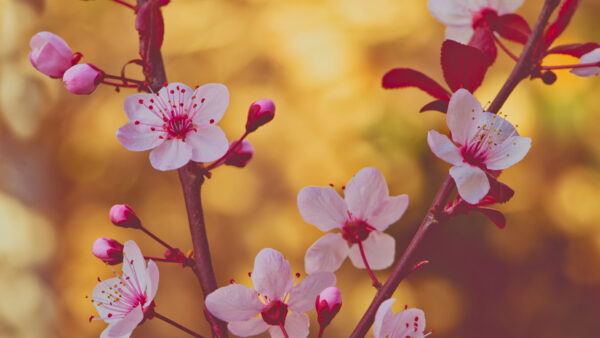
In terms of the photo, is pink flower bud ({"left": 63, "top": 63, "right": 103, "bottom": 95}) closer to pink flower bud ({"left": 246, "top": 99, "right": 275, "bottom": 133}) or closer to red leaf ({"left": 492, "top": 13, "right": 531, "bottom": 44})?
pink flower bud ({"left": 246, "top": 99, "right": 275, "bottom": 133})

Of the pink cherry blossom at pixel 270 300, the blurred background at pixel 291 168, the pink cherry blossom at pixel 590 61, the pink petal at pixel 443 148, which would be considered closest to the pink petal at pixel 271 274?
the pink cherry blossom at pixel 270 300

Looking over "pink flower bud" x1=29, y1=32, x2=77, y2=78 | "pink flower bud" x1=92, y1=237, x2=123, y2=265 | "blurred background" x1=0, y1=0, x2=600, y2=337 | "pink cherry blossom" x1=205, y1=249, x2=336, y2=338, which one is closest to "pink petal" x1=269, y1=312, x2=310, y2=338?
"pink cherry blossom" x1=205, y1=249, x2=336, y2=338

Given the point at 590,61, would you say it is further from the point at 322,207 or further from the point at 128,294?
the point at 128,294

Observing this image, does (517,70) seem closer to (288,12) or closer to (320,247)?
(320,247)

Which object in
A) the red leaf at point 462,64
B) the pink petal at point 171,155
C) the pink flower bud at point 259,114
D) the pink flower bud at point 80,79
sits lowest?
the red leaf at point 462,64

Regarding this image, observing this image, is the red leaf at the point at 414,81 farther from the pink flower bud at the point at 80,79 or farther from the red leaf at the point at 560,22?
the pink flower bud at the point at 80,79
